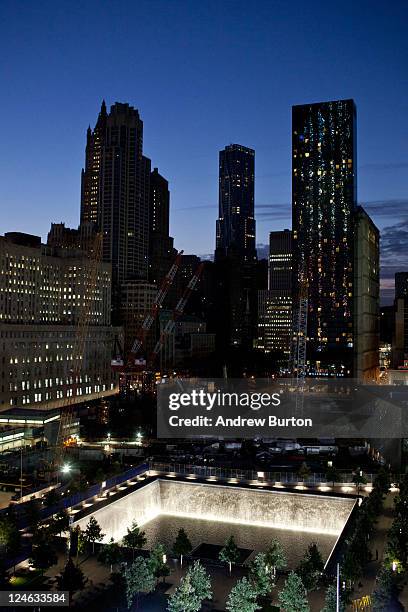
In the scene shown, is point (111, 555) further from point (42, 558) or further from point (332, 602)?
point (332, 602)

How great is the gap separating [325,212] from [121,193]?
57.8 metres

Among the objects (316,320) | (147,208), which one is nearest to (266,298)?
(147,208)

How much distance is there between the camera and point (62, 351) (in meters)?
68.7

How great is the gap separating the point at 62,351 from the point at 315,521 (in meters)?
46.4

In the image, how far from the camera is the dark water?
2597 centimetres

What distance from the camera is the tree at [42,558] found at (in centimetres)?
1875

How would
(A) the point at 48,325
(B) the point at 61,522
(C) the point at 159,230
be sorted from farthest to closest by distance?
1. (C) the point at 159,230
2. (A) the point at 48,325
3. (B) the point at 61,522

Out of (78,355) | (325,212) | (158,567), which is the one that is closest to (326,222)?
(325,212)

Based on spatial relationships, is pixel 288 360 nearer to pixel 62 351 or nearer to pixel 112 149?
pixel 62 351

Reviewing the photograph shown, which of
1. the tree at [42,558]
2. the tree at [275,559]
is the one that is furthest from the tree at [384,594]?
the tree at [42,558]

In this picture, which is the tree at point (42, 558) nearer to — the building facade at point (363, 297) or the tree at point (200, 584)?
the tree at point (200, 584)

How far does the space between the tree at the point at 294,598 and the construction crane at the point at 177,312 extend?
9330 centimetres

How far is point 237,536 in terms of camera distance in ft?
90.5

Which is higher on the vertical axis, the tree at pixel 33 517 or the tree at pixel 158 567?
the tree at pixel 33 517
